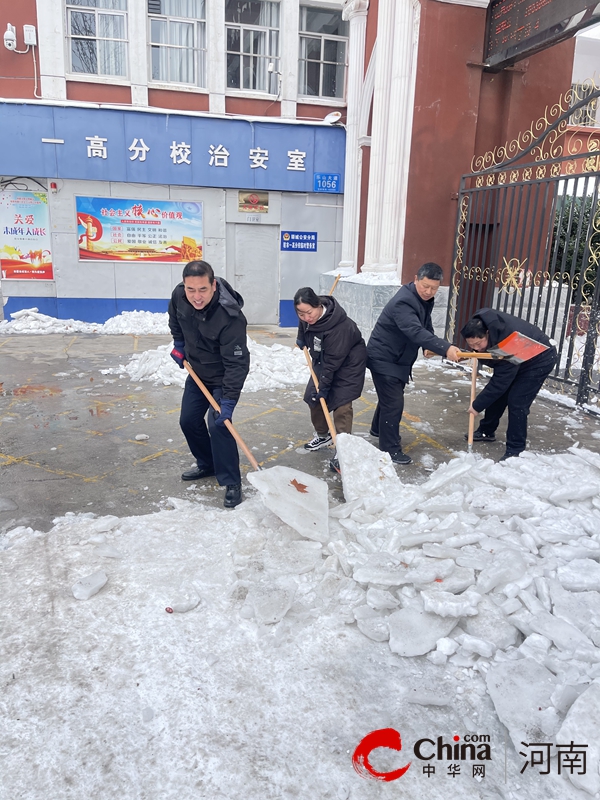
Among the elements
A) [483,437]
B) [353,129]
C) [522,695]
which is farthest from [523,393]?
[353,129]

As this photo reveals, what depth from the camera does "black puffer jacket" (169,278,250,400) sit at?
3.90 meters

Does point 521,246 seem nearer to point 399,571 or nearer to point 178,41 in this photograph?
point 399,571

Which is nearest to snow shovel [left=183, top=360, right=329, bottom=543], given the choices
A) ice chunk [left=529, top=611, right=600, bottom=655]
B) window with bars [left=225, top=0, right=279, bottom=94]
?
ice chunk [left=529, top=611, right=600, bottom=655]

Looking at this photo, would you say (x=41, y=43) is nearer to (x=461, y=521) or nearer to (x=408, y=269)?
(x=408, y=269)

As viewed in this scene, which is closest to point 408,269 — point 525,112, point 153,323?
point 525,112

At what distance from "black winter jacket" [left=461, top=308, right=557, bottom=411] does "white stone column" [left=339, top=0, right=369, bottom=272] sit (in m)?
7.73

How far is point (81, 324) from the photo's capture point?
12.7 metres

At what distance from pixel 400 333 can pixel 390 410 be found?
0.70m

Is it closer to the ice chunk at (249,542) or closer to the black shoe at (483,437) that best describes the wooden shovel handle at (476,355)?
the black shoe at (483,437)

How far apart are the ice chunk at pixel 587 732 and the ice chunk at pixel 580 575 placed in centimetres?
78

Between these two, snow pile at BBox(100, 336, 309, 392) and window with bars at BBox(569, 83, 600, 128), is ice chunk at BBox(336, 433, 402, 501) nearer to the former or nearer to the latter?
snow pile at BBox(100, 336, 309, 392)

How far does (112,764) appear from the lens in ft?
6.63

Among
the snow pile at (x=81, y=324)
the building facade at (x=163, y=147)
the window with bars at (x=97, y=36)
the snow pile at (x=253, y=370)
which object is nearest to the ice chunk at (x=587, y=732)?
the snow pile at (x=253, y=370)

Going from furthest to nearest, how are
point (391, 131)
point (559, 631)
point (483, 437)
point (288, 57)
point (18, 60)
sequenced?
point (288, 57), point (18, 60), point (391, 131), point (483, 437), point (559, 631)
